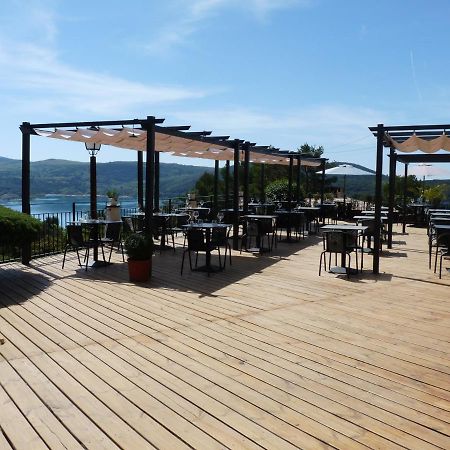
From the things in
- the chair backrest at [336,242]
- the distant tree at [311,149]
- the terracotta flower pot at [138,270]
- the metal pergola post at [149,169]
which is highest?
the distant tree at [311,149]

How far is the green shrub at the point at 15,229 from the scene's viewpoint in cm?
579

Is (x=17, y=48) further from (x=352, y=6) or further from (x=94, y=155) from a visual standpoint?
(x=352, y=6)

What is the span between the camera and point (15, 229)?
19.2 feet

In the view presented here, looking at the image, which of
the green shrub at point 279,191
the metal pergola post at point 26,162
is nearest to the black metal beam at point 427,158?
the green shrub at point 279,191

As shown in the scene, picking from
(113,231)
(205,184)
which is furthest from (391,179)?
(205,184)

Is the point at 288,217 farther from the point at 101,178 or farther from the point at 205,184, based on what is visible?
the point at 101,178

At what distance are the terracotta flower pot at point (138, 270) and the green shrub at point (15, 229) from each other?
142 cm

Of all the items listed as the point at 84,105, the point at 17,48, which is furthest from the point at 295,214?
the point at 17,48

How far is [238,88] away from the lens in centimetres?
1337

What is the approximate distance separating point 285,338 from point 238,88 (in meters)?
10.8

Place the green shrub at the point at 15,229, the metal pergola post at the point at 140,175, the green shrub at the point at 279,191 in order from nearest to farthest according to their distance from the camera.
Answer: the green shrub at the point at 15,229 → the metal pergola post at the point at 140,175 → the green shrub at the point at 279,191

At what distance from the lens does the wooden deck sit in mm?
2277

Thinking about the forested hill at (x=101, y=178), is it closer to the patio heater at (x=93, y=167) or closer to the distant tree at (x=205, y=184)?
the distant tree at (x=205, y=184)

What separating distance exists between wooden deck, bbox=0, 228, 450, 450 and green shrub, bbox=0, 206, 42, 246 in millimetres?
579
